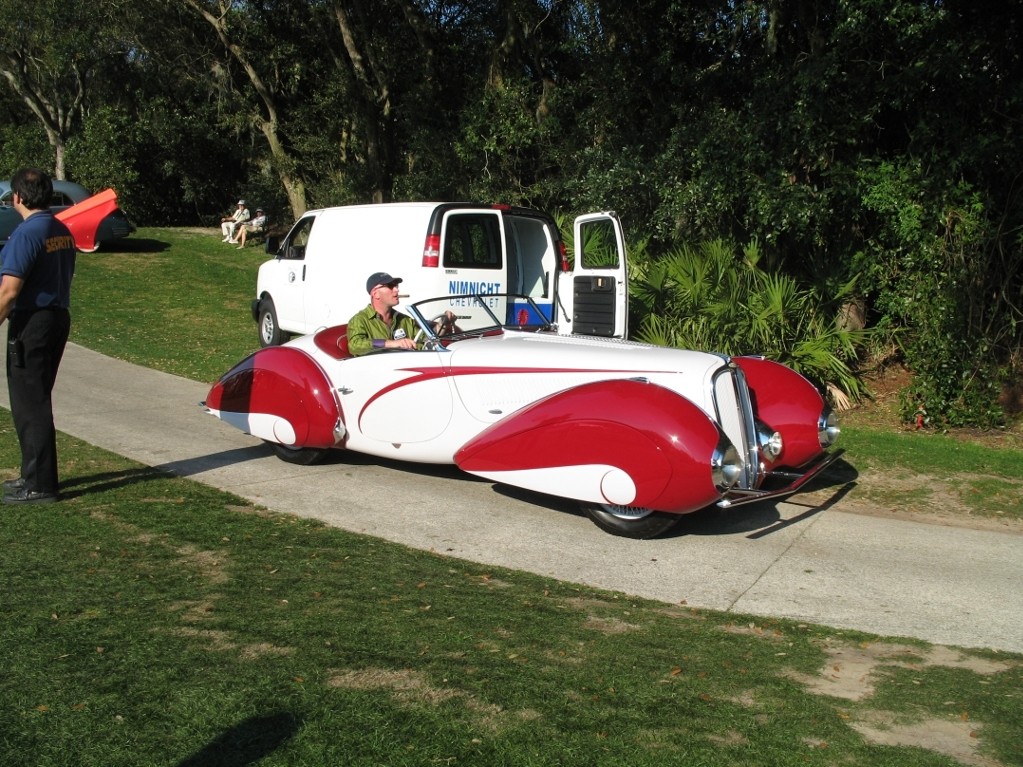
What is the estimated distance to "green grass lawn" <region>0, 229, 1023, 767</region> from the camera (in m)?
3.53

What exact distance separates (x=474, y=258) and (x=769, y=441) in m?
5.27

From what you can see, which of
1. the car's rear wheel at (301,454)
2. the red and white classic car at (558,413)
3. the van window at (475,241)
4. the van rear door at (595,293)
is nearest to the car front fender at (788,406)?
the red and white classic car at (558,413)

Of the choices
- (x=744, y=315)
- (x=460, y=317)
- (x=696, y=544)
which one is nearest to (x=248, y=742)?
(x=696, y=544)

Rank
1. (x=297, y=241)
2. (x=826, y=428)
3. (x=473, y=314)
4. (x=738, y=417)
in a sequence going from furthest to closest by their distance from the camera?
1. (x=297, y=241)
2. (x=473, y=314)
3. (x=826, y=428)
4. (x=738, y=417)

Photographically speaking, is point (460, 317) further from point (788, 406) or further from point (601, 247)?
point (601, 247)

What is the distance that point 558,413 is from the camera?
6602mm

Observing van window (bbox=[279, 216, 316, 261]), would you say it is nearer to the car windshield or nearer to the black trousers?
the car windshield

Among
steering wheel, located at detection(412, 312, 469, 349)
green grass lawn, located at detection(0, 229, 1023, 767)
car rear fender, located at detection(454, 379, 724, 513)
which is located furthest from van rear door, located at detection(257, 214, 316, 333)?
car rear fender, located at detection(454, 379, 724, 513)

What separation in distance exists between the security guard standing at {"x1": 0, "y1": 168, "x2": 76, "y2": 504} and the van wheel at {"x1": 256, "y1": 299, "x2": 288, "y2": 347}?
25.8ft

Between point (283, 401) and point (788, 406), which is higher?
point (788, 406)

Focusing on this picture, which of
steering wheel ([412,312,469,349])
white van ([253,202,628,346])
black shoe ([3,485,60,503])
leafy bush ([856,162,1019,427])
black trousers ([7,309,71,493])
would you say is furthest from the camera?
leafy bush ([856,162,1019,427])

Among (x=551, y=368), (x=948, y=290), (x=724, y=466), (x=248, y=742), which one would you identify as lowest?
(x=248, y=742)

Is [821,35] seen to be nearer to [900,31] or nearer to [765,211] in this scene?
[900,31]

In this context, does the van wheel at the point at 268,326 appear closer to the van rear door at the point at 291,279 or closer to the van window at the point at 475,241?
the van rear door at the point at 291,279
